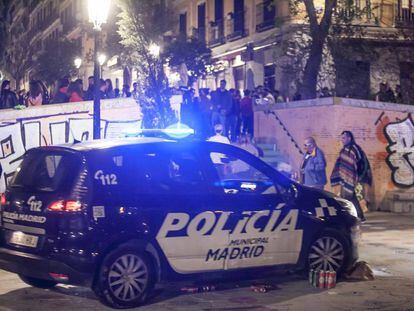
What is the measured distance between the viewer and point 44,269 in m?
7.10

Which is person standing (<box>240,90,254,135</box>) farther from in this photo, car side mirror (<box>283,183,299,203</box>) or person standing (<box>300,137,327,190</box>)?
car side mirror (<box>283,183,299,203</box>)

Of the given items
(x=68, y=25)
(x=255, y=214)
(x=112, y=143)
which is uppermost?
(x=68, y=25)

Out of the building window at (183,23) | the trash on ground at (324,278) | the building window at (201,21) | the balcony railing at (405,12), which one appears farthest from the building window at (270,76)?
A: the trash on ground at (324,278)

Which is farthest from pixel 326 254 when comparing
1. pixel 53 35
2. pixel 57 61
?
pixel 53 35

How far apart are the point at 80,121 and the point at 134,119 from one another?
136cm

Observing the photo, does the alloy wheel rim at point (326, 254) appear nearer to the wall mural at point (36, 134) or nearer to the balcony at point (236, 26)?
the wall mural at point (36, 134)

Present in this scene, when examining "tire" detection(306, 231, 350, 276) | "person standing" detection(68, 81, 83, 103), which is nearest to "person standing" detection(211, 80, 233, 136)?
"person standing" detection(68, 81, 83, 103)

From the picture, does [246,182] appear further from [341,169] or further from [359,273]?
[341,169]

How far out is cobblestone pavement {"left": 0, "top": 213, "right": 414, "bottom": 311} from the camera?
7.55 metres

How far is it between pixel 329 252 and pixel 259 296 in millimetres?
1103

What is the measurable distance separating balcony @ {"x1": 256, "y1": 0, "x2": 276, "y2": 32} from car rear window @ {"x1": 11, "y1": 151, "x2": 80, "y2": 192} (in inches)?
938

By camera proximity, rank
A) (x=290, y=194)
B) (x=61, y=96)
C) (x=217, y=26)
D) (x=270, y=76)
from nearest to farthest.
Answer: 1. (x=290, y=194)
2. (x=61, y=96)
3. (x=270, y=76)
4. (x=217, y=26)

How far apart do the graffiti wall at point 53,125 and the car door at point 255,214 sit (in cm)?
1034

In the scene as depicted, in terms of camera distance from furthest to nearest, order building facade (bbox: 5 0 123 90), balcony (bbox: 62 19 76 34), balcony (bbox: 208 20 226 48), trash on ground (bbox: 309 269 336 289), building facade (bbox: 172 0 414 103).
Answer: balcony (bbox: 62 19 76 34), building facade (bbox: 5 0 123 90), balcony (bbox: 208 20 226 48), building facade (bbox: 172 0 414 103), trash on ground (bbox: 309 269 336 289)
